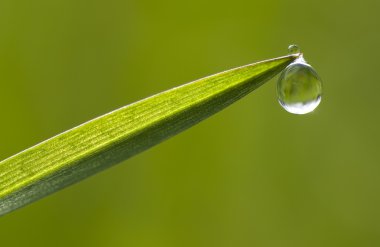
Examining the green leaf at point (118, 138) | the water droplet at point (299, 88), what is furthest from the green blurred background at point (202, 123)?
the green leaf at point (118, 138)

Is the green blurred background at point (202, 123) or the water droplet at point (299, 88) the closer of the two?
the water droplet at point (299, 88)

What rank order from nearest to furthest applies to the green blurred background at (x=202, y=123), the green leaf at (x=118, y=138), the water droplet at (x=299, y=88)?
the green leaf at (x=118, y=138) < the water droplet at (x=299, y=88) < the green blurred background at (x=202, y=123)

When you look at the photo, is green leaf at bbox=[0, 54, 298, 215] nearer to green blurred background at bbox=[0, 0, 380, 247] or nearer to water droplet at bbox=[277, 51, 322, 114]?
water droplet at bbox=[277, 51, 322, 114]

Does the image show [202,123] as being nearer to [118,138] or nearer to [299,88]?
[299,88]

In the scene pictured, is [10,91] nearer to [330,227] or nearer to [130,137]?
[330,227]

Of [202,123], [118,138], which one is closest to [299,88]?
[118,138]

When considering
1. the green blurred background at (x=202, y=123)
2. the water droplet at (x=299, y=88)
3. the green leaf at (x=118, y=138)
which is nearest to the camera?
the green leaf at (x=118, y=138)

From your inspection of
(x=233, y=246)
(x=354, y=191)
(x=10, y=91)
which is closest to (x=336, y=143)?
(x=354, y=191)

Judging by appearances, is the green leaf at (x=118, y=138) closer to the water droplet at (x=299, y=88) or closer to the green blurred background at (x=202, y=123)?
the water droplet at (x=299, y=88)
